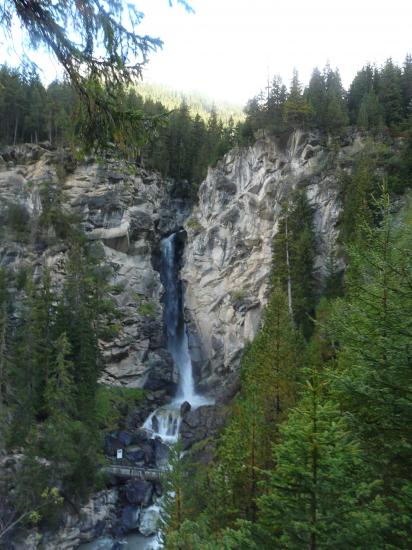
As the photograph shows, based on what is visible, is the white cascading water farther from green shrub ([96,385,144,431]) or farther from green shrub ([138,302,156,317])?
green shrub ([138,302,156,317])

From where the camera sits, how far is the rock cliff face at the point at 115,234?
3875 centimetres

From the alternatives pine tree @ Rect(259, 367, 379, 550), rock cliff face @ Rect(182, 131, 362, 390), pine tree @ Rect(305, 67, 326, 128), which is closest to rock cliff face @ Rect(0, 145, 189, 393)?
rock cliff face @ Rect(182, 131, 362, 390)

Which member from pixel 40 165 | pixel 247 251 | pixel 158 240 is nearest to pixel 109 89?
pixel 247 251

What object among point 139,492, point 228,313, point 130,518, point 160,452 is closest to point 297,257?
point 228,313

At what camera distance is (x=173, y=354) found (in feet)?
138

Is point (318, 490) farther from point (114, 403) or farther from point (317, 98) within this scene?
point (317, 98)

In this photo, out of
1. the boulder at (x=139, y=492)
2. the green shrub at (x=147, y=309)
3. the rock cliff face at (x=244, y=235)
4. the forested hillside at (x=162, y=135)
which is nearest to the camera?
the boulder at (x=139, y=492)

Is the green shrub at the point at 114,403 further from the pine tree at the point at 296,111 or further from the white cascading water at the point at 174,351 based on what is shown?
the pine tree at the point at 296,111

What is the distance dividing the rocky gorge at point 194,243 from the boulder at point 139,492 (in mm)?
4426

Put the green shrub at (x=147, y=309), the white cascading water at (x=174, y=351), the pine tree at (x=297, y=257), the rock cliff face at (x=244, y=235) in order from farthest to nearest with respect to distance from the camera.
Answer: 1. the green shrub at (x=147, y=309)
2. the rock cliff face at (x=244, y=235)
3. the white cascading water at (x=174, y=351)
4. the pine tree at (x=297, y=257)

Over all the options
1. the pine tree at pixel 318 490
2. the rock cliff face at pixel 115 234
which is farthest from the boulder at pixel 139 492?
the pine tree at pixel 318 490

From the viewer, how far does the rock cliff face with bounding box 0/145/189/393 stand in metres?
38.8

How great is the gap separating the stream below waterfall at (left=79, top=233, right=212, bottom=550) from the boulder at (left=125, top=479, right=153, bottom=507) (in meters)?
0.51

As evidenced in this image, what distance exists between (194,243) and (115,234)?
324 inches
